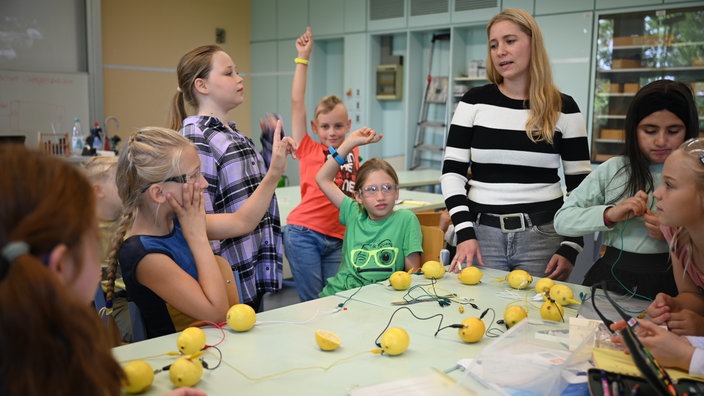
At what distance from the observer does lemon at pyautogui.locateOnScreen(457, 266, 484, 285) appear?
204cm

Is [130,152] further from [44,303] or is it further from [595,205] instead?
[595,205]

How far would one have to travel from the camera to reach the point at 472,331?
59.3 inches

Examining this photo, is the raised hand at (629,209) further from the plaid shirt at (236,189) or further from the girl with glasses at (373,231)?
the plaid shirt at (236,189)

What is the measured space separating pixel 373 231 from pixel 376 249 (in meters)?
0.09

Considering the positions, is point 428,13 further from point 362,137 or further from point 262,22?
point 362,137

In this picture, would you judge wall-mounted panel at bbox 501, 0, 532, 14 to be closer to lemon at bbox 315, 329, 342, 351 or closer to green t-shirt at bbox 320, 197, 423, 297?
green t-shirt at bbox 320, 197, 423, 297

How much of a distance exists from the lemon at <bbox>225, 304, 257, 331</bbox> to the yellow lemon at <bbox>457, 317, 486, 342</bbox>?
1.77ft

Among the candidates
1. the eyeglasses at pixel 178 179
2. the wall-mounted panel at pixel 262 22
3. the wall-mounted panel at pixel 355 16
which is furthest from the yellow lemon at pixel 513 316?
the wall-mounted panel at pixel 262 22

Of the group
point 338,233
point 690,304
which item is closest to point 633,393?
point 690,304

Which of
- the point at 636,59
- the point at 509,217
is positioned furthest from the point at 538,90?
the point at 636,59

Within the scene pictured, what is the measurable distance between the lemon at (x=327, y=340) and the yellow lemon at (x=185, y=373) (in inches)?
12.0

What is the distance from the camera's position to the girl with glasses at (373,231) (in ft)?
7.86

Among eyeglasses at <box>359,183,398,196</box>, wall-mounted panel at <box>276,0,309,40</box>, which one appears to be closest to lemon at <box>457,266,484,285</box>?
eyeglasses at <box>359,183,398,196</box>

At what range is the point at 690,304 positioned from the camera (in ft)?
5.49
